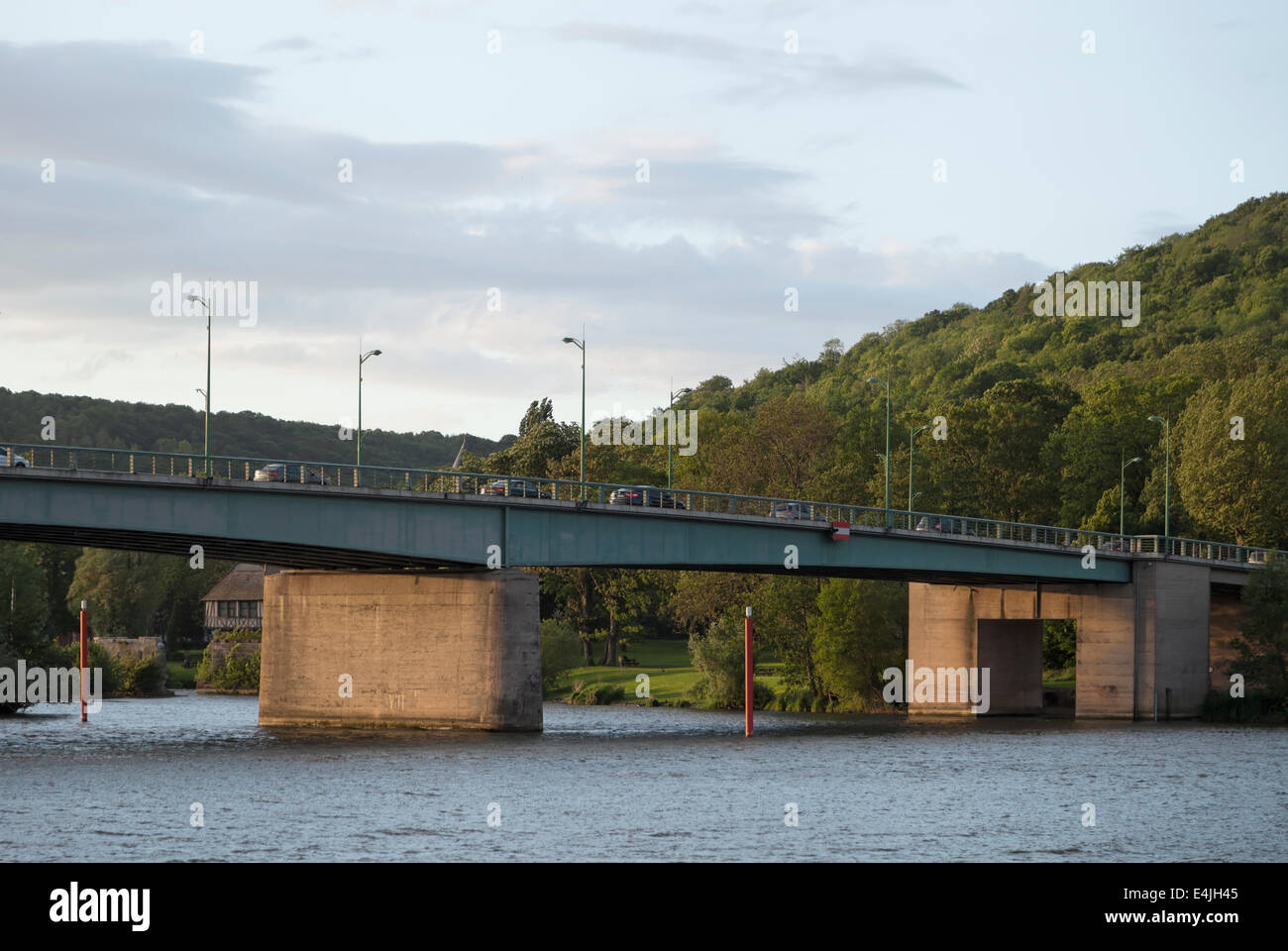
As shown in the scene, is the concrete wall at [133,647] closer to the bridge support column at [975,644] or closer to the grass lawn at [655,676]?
the grass lawn at [655,676]

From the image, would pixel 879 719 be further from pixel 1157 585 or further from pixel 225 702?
pixel 225 702

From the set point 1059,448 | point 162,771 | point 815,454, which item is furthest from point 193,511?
point 1059,448

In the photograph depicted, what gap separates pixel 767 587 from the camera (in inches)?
4060

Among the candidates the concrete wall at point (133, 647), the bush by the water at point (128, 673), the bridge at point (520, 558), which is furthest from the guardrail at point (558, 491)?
the concrete wall at point (133, 647)

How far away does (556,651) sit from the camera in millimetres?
115875

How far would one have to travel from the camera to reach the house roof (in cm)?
15288

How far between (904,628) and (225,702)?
46.3 metres

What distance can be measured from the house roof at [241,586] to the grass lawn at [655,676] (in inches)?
1462

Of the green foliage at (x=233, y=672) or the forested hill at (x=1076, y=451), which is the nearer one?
the forested hill at (x=1076, y=451)

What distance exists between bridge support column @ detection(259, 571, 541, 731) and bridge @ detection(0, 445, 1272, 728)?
0.11 metres

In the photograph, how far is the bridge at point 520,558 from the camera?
6081 cm

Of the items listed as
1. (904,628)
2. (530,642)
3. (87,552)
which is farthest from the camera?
(87,552)
